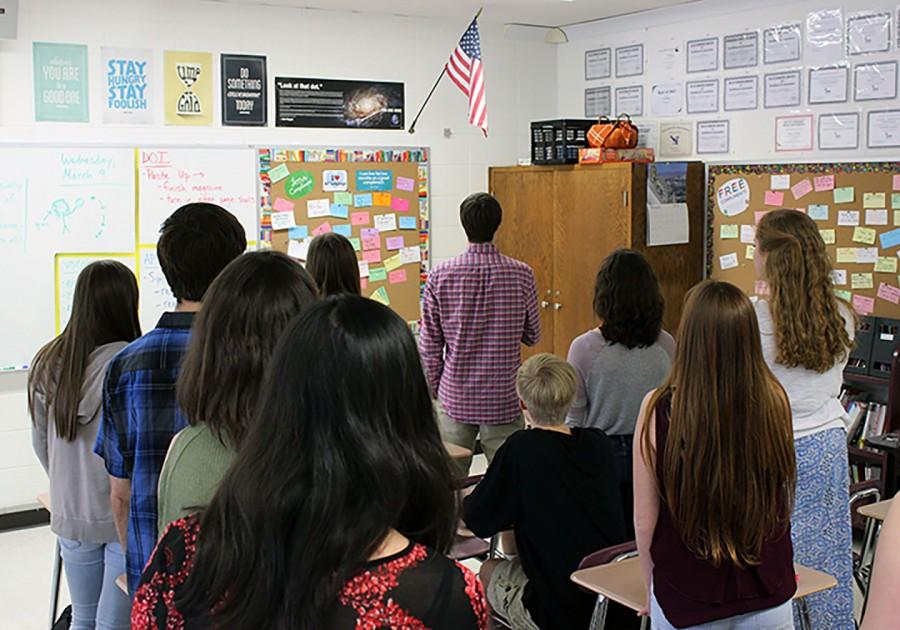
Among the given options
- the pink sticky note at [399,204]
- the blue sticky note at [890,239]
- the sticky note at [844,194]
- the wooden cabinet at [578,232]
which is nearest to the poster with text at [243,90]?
the pink sticky note at [399,204]

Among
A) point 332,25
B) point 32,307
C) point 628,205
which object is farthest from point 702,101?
point 32,307

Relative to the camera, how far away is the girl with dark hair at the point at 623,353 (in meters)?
3.82

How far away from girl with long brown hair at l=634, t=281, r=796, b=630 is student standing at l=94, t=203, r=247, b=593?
41.6 inches

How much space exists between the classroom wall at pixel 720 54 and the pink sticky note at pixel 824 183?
0.11 metres

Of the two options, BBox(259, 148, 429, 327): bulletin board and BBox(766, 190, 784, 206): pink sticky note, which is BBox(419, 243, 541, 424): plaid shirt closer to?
BBox(259, 148, 429, 327): bulletin board

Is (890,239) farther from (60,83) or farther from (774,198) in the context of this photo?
(60,83)

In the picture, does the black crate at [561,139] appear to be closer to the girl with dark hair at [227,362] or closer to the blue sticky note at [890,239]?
the blue sticky note at [890,239]

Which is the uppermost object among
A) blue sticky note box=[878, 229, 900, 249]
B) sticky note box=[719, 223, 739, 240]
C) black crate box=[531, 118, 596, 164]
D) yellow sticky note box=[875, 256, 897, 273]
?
black crate box=[531, 118, 596, 164]

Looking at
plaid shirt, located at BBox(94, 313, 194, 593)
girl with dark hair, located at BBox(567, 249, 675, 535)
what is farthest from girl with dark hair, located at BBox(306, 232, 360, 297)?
plaid shirt, located at BBox(94, 313, 194, 593)

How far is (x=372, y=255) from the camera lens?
6547 mm

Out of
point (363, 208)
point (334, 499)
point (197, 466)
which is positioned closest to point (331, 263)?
point (197, 466)

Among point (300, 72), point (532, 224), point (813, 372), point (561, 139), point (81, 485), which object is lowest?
point (81, 485)

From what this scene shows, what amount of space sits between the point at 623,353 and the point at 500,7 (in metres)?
3.19

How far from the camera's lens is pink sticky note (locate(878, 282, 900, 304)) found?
5.32 meters
